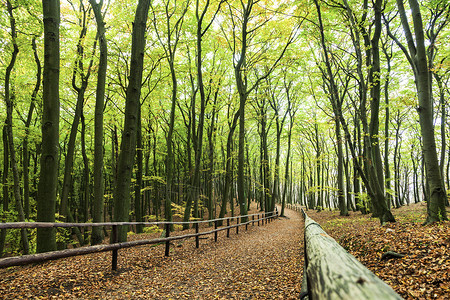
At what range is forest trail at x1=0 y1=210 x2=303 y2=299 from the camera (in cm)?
398

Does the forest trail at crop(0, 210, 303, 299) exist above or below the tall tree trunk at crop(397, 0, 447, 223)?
below

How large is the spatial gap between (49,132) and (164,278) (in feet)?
14.7

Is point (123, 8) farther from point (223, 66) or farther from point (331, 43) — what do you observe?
point (331, 43)

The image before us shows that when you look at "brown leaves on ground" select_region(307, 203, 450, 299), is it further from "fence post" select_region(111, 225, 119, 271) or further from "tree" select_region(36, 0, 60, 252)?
"tree" select_region(36, 0, 60, 252)

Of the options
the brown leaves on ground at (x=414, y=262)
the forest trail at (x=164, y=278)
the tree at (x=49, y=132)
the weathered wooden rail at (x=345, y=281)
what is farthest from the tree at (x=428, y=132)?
the tree at (x=49, y=132)

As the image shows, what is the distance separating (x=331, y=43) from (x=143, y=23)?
9.64 meters

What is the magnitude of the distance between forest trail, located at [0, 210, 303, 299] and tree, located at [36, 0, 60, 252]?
103 cm

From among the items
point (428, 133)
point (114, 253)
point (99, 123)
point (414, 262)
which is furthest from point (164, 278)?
point (428, 133)

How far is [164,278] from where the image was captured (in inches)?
199

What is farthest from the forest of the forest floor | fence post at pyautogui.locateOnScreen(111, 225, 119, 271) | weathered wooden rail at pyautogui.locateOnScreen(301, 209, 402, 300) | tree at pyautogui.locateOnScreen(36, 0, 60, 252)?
weathered wooden rail at pyautogui.locateOnScreen(301, 209, 402, 300)

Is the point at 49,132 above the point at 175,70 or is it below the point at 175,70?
below

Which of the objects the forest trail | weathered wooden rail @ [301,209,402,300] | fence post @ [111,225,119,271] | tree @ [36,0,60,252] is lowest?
the forest trail

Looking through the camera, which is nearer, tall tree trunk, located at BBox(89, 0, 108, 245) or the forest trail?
the forest trail

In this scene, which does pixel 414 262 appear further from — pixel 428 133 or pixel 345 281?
pixel 428 133
